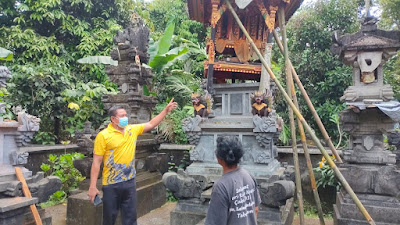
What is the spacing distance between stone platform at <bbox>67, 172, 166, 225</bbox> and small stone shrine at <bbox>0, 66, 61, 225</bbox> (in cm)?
76

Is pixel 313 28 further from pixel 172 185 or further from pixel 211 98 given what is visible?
pixel 172 185

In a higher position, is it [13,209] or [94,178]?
[94,178]

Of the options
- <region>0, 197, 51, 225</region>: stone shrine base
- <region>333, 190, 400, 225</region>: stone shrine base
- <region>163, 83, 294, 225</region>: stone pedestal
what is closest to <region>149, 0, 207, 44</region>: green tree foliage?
<region>163, 83, 294, 225</region>: stone pedestal

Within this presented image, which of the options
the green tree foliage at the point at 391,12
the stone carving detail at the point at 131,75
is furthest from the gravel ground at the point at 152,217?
the green tree foliage at the point at 391,12

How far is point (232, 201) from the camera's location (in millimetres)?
2439

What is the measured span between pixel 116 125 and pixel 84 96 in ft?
20.7

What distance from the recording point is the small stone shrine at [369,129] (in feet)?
15.5

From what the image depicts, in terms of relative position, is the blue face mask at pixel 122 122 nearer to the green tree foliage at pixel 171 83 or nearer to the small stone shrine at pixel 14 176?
the small stone shrine at pixel 14 176

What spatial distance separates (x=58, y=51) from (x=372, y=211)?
444 inches

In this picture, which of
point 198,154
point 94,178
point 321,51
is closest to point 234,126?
point 198,154

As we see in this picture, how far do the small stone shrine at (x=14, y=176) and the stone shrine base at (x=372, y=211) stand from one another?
4.69 metres

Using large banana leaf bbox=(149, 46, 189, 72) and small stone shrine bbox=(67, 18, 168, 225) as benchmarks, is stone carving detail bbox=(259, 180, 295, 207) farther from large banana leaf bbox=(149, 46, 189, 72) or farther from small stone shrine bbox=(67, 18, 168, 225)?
large banana leaf bbox=(149, 46, 189, 72)

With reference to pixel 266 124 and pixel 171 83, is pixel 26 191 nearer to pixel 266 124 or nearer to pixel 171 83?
pixel 266 124

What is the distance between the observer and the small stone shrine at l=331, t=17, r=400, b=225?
4.72 m
